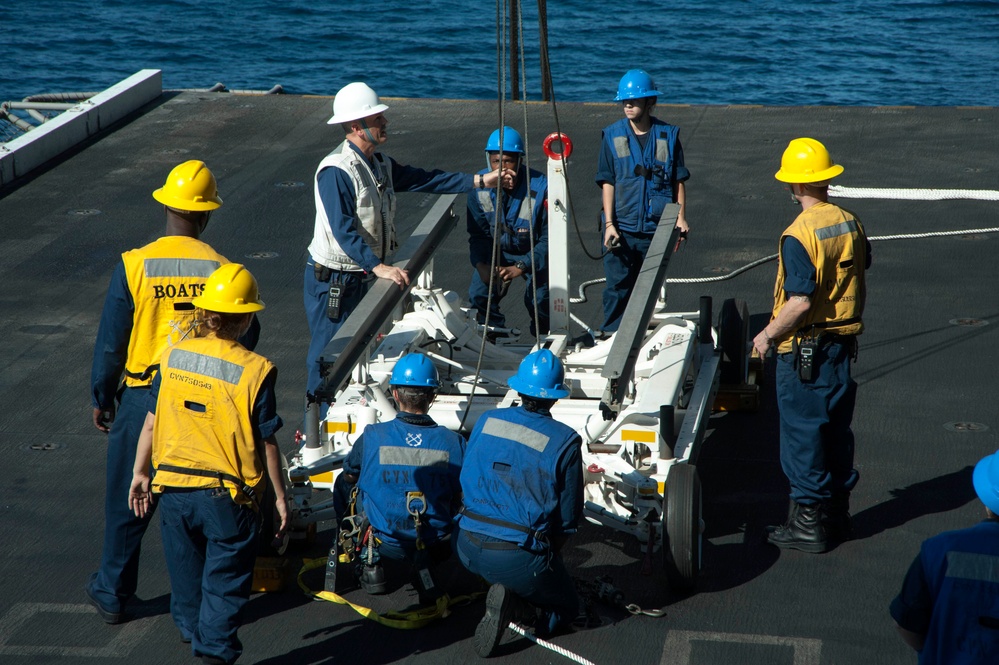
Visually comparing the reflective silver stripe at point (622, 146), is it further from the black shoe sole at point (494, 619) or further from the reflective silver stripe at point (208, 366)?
the reflective silver stripe at point (208, 366)

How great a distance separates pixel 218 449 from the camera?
5008mm

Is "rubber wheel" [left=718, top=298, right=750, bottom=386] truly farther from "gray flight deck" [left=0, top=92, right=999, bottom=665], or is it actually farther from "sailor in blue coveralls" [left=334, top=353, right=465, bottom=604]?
"sailor in blue coveralls" [left=334, top=353, right=465, bottom=604]

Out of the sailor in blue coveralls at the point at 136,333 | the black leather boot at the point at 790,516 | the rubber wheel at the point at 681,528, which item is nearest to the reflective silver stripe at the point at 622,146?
the black leather boot at the point at 790,516

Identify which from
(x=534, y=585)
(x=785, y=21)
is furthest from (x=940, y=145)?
(x=785, y=21)

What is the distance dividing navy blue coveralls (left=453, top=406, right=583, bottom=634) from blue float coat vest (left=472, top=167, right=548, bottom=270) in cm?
312

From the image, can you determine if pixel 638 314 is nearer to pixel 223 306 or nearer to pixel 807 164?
pixel 807 164

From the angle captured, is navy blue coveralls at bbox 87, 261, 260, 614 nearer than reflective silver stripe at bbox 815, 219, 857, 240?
Yes

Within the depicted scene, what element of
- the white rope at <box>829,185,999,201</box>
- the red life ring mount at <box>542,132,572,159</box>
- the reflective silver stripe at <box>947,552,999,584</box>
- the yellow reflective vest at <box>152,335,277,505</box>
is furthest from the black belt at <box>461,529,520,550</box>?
the white rope at <box>829,185,999,201</box>

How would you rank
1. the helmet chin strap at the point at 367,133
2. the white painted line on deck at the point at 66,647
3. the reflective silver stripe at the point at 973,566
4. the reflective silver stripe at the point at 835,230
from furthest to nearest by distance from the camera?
the helmet chin strap at the point at 367,133
the reflective silver stripe at the point at 835,230
the white painted line on deck at the point at 66,647
the reflective silver stripe at the point at 973,566

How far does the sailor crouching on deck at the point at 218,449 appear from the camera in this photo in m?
4.95

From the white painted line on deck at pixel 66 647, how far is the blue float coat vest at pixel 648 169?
4.27 m

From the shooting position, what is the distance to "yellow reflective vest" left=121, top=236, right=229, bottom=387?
5.44 meters

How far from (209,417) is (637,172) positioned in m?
4.19

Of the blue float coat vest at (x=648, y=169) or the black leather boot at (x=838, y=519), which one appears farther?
the blue float coat vest at (x=648, y=169)
